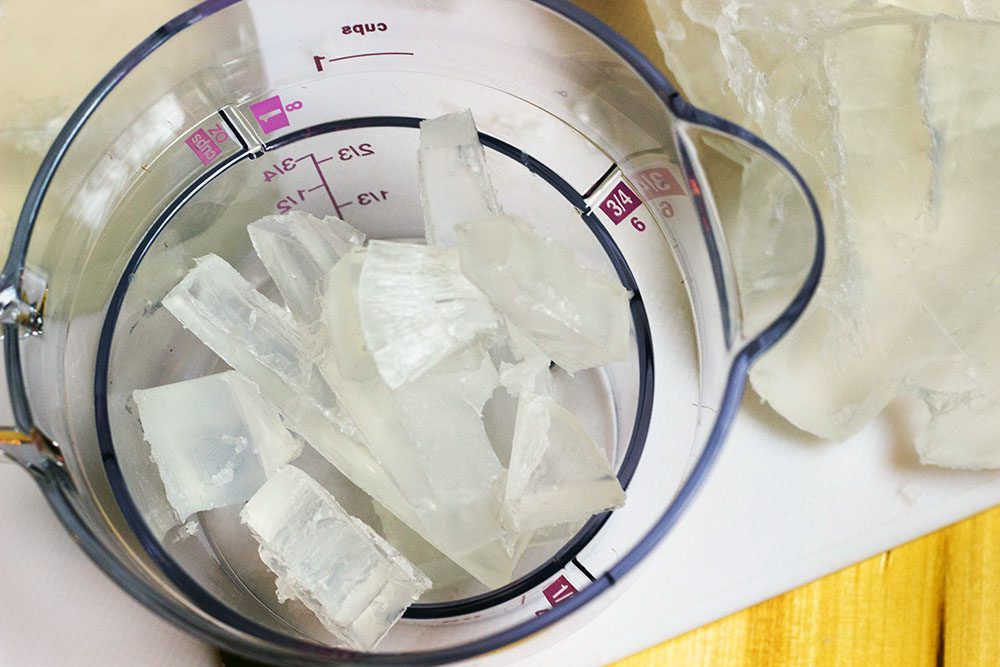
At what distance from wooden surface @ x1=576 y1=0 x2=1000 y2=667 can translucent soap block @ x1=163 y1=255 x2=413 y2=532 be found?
0.25 m

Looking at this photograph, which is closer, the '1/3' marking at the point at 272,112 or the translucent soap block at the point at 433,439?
the translucent soap block at the point at 433,439

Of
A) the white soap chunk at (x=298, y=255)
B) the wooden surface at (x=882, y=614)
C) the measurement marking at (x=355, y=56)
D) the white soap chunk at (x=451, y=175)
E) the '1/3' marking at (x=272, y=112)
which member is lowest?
the wooden surface at (x=882, y=614)

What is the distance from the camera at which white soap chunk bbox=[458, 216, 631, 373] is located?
1.59 ft

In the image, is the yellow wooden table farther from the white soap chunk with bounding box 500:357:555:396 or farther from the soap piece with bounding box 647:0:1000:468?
the white soap chunk with bounding box 500:357:555:396

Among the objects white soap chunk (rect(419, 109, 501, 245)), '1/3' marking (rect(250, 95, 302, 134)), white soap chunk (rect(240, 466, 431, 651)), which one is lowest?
white soap chunk (rect(240, 466, 431, 651))

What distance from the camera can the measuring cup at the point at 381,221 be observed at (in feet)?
1.69

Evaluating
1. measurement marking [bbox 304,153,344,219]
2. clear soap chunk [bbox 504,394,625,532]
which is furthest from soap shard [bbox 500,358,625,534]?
measurement marking [bbox 304,153,344,219]

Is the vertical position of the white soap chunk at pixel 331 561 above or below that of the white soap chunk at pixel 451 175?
below

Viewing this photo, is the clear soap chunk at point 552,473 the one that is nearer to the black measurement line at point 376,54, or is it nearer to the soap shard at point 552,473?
the soap shard at point 552,473

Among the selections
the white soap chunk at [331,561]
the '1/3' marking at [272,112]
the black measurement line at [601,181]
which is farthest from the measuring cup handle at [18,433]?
the black measurement line at [601,181]

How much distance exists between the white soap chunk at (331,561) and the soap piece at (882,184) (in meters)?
0.27

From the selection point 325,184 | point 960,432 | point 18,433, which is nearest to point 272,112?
→ point 325,184

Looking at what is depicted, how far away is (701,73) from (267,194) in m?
0.31

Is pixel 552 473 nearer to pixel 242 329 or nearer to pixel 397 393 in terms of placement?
pixel 397 393
